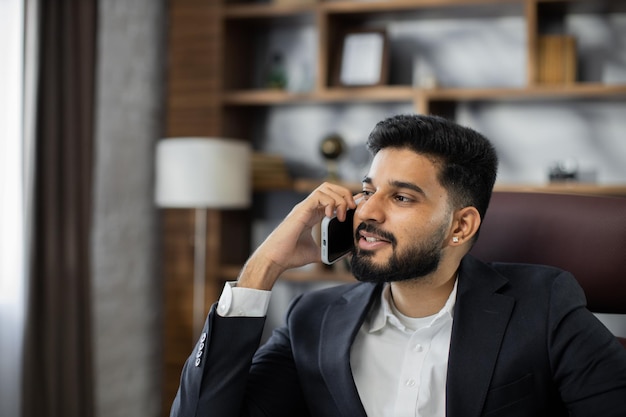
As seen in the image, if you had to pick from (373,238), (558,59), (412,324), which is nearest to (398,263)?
(373,238)

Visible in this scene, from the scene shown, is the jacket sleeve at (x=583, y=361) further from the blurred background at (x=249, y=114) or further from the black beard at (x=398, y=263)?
the blurred background at (x=249, y=114)

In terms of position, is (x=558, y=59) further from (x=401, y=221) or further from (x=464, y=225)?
(x=401, y=221)

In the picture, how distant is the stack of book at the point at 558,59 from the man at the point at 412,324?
1.59 meters

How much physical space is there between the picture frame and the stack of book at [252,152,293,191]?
465 millimetres

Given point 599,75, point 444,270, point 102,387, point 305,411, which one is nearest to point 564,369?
point 444,270

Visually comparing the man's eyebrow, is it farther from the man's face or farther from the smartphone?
the smartphone

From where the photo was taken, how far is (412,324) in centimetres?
169

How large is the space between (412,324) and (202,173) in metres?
1.61

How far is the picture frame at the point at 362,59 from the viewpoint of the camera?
11.1ft

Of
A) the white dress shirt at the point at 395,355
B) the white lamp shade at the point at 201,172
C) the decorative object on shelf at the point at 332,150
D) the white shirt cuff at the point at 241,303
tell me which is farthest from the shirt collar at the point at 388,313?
the decorative object on shelf at the point at 332,150

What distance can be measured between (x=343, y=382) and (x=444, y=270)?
0.34 m

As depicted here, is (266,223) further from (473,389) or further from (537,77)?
(473,389)

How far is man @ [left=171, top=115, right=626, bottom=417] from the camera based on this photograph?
1482 mm

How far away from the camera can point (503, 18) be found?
3.40 m
